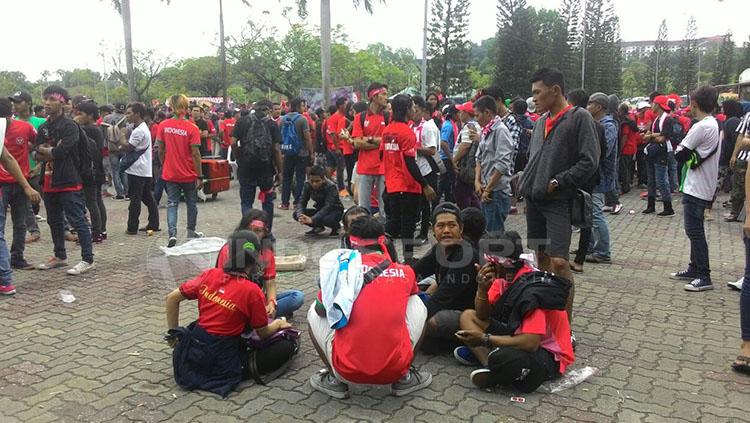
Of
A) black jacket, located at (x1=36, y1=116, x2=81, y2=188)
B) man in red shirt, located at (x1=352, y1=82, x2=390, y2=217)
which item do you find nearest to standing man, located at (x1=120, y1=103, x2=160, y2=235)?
black jacket, located at (x1=36, y1=116, x2=81, y2=188)

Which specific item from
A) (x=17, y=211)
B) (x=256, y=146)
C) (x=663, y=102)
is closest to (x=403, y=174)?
(x=256, y=146)

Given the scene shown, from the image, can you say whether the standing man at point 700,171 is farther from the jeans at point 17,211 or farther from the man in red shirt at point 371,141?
the jeans at point 17,211

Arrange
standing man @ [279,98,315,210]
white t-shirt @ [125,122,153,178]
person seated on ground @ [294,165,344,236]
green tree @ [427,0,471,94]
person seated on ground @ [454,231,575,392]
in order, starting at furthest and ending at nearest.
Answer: green tree @ [427,0,471,94] < standing man @ [279,98,315,210] < white t-shirt @ [125,122,153,178] < person seated on ground @ [294,165,344,236] < person seated on ground @ [454,231,575,392]

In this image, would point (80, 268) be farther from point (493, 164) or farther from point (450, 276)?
point (493, 164)

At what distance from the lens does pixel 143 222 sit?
9.37 metres

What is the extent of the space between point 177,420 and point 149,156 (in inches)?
229

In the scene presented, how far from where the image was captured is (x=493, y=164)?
5809 mm

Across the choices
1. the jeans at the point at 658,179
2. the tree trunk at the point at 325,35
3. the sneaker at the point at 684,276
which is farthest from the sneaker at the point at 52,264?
the tree trunk at the point at 325,35

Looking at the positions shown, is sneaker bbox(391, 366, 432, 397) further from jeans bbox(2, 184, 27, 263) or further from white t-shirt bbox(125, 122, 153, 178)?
white t-shirt bbox(125, 122, 153, 178)

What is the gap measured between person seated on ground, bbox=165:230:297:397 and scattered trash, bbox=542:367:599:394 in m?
1.81

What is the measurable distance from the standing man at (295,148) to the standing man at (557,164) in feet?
19.8

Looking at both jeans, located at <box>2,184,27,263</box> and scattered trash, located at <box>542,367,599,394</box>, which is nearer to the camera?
scattered trash, located at <box>542,367,599,394</box>

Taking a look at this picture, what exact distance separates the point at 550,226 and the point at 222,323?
2352 millimetres

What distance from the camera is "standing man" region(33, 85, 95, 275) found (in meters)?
6.21
